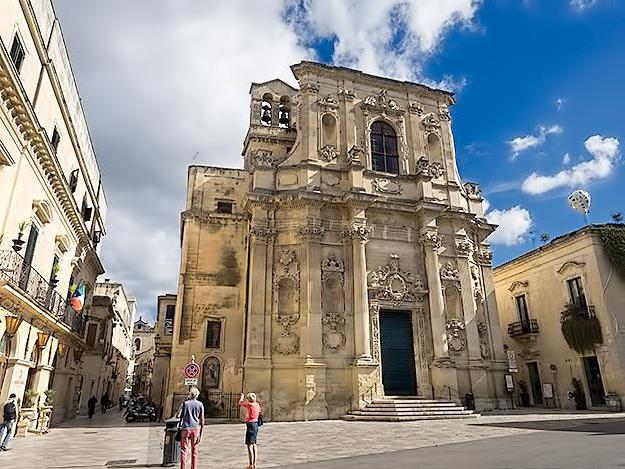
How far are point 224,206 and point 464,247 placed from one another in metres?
12.3

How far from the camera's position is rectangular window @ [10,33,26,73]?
1166 centimetres

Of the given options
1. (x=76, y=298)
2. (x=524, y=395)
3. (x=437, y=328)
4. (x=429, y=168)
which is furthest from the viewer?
(x=524, y=395)

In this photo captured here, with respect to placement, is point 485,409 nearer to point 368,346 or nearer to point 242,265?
point 368,346

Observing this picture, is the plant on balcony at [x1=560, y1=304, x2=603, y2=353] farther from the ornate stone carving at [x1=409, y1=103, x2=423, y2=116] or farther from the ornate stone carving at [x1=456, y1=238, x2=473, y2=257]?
the ornate stone carving at [x1=409, y1=103, x2=423, y2=116]

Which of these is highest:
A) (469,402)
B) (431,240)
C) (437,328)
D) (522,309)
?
(431,240)

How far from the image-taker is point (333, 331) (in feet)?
60.1

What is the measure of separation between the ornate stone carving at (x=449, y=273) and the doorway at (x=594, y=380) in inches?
274

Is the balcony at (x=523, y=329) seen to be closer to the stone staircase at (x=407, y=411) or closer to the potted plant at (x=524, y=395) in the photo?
the potted plant at (x=524, y=395)

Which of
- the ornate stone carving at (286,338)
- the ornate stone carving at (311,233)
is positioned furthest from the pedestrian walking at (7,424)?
the ornate stone carving at (311,233)

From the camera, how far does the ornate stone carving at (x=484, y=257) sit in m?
22.3

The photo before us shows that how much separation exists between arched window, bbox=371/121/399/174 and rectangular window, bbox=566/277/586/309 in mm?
9901

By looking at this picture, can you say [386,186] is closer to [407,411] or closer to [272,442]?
[407,411]

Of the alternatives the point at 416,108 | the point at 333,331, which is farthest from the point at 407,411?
the point at 416,108

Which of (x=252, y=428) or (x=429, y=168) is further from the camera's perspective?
(x=429, y=168)
